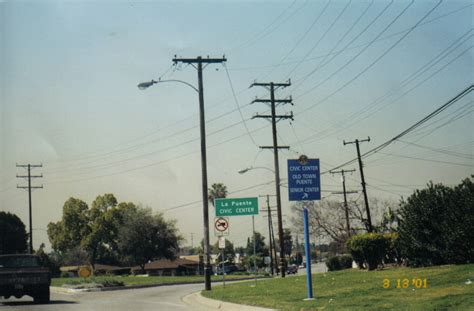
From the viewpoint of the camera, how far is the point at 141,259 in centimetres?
8525

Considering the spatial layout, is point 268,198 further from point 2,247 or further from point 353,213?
point 2,247

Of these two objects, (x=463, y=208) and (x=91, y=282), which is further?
(x=91, y=282)

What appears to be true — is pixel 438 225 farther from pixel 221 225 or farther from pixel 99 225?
pixel 99 225

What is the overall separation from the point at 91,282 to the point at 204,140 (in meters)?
13.1

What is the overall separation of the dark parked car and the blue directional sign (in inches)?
415

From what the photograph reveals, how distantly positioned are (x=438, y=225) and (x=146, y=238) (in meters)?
62.7

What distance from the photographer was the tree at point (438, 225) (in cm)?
2467

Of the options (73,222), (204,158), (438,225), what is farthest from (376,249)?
(73,222)

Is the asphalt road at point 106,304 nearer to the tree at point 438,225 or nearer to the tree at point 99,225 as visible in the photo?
the tree at point 438,225

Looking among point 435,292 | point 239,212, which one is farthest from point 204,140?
point 435,292

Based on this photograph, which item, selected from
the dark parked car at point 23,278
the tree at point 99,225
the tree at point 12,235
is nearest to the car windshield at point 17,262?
the dark parked car at point 23,278

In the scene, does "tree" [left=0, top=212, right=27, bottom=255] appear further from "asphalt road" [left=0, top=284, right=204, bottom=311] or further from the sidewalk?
the sidewalk

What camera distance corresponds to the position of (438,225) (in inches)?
1069
